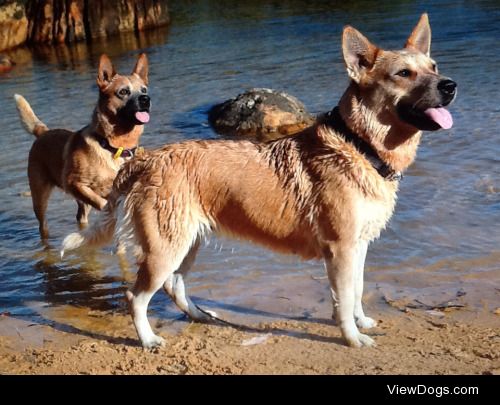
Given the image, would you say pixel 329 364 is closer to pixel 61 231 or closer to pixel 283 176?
pixel 283 176

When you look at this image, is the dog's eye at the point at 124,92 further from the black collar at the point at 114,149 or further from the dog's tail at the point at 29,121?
the dog's tail at the point at 29,121

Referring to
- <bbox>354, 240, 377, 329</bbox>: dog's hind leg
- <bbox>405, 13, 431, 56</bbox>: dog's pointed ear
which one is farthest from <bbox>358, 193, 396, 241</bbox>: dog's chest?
<bbox>405, 13, 431, 56</bbox>: dog's pointed ear

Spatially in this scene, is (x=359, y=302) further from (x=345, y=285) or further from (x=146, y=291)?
(x=146, y=291)

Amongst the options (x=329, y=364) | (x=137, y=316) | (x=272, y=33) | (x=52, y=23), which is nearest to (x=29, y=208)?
(x=137, y=316)

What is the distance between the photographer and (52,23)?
2472cm

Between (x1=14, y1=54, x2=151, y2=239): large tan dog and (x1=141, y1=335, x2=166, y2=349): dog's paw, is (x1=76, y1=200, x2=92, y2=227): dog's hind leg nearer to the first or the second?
(x1=14, y1=54, x2=151, y2=239): large tan dog

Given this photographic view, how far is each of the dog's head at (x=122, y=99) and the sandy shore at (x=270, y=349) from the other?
2755mm

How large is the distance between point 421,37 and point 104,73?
13.0 ft

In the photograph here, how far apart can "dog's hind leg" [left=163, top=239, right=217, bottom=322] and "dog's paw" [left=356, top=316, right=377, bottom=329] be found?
3.71 ft

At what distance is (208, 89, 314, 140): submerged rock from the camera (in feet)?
37.3

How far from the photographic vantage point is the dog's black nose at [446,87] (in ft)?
15.4

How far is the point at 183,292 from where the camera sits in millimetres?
5477

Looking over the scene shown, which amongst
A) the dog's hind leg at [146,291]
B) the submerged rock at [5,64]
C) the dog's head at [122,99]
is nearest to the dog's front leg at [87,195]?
the dog's head at [122,99]

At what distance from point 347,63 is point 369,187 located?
888 mm
